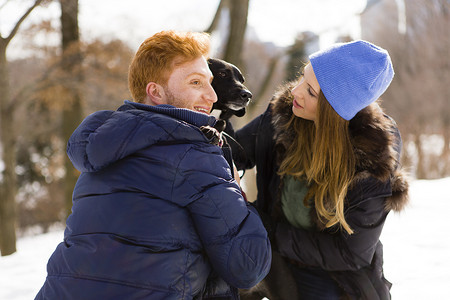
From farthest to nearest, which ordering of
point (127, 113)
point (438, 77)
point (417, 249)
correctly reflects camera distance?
point (438, 77)
point (417, 249)
point (127, 113)

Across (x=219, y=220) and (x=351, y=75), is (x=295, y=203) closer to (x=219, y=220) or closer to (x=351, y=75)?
(x=351, y=75)

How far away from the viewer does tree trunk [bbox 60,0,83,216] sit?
296 inches

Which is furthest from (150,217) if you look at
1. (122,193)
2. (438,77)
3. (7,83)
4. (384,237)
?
(438,77)

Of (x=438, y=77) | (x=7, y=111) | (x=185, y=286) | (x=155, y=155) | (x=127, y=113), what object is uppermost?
(x=127, y=113)

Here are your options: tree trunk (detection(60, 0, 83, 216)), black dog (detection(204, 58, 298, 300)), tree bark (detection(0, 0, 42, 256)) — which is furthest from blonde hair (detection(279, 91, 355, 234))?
tree bark (detection(0, 0, 42, 256))

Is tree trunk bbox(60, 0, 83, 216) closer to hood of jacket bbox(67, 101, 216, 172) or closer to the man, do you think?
hood of jacket bbox(67, 101, 216, 172)

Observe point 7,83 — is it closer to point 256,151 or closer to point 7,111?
point 7,111

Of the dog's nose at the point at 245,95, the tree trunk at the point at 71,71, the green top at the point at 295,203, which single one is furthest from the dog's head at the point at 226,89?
the tree trunk at the point at 71,71

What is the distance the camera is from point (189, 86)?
1691 millimetres

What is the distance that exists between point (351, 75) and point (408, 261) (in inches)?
118

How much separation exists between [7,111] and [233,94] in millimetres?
6704

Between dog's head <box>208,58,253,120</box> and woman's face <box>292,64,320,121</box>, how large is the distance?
0.92 feet

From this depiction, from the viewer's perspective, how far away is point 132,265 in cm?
135

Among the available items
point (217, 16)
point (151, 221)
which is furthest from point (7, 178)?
point (151, 221)
